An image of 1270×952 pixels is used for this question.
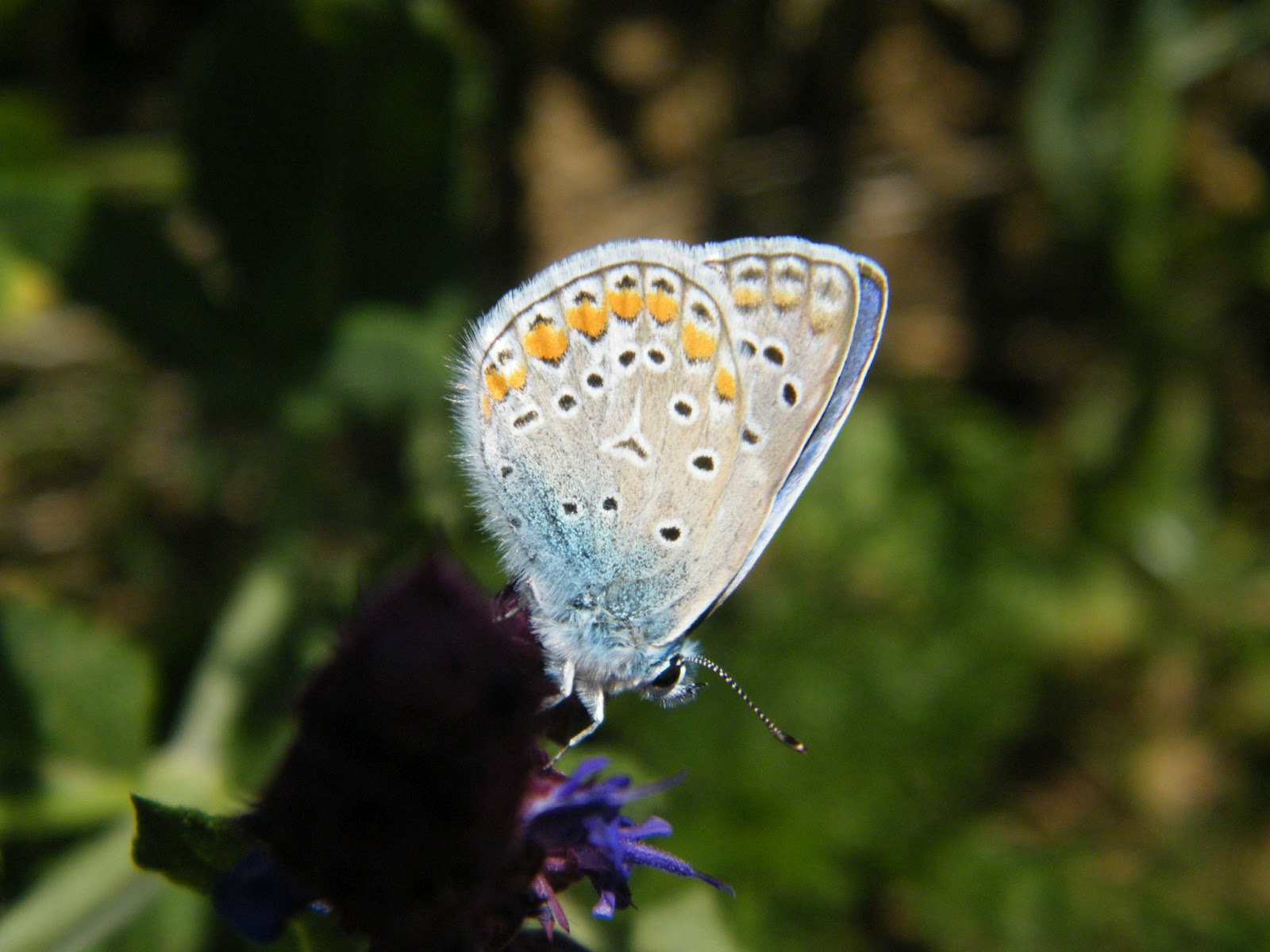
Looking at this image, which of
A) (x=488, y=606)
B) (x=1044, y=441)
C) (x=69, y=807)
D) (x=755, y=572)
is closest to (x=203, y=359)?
Answer: (x=69, y=807)

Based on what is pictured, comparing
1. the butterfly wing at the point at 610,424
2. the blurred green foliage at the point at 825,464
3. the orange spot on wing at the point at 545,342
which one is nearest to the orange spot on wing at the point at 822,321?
the butterfly wing at the point at 610,424

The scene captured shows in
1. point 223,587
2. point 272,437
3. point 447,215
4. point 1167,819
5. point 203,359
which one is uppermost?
point 447,215

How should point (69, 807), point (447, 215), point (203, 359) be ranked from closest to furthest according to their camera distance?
point (69, 807) < point (203, 359) < point (447, 215)

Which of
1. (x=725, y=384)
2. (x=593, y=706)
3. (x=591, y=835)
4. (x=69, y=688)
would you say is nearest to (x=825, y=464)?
(x=725, y=384)

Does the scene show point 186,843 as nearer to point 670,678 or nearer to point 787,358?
point 670,678

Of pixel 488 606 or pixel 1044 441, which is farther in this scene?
pixel 1044 441

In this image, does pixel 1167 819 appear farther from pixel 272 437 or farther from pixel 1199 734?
pixel 272 437
